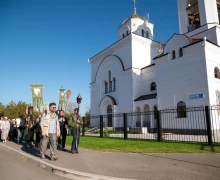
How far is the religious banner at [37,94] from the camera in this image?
21827 mm

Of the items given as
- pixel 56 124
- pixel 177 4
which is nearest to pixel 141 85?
pixel 177 4

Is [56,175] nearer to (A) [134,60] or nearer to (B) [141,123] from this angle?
(B) [141,123]

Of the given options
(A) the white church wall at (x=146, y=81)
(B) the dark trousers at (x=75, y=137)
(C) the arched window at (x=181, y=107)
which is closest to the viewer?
(B) the dark trousers at (x=75, y=137)

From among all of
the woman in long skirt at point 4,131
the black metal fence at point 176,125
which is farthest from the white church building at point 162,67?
the woman in long skirt at point 4,131

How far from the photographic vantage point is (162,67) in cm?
2128

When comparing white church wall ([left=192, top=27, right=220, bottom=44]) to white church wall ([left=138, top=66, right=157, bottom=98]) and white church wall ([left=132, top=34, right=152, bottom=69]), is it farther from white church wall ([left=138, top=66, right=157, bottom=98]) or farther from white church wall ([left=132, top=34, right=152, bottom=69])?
white church wall ([left=132, top=34, right=152, bottom=69])

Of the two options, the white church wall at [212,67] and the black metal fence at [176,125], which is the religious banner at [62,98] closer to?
the black metal fence at [176,125]

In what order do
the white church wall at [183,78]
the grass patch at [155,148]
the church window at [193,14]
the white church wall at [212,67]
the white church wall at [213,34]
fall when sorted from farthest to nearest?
the church window at [193,14], the white church wall at [213,34], the white church wall at [183,78], the white church wall at [212,67], the grass patch at [155,148]

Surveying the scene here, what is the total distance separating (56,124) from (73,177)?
2.63 meters

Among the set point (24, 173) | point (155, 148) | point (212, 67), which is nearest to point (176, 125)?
point (212, 67)

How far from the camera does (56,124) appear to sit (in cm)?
715

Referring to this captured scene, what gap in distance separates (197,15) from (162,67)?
8.77 meters

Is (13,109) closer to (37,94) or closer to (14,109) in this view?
(14,109)

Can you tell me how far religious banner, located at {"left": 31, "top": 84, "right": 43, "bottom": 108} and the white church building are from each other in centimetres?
1026
